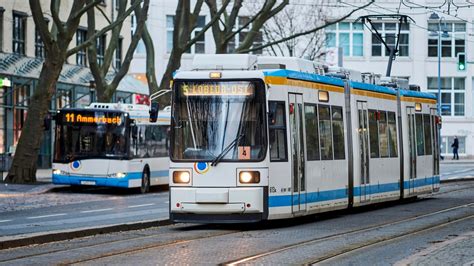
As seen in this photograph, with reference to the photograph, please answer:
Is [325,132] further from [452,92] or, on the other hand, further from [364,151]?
[452,92]

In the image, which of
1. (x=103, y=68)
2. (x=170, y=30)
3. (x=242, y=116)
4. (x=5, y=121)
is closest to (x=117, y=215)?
(x=242, y=116)

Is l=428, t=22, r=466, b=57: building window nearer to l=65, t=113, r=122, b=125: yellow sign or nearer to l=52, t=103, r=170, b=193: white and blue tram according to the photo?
l=52, t=103, r=170, b=193: white and blue tram

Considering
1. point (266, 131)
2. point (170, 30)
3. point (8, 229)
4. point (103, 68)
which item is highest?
point (170, 30)

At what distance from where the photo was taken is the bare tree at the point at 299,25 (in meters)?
Result: 77.8

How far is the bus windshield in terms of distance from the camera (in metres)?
42.0

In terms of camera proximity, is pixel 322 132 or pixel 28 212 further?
pixel 28 212

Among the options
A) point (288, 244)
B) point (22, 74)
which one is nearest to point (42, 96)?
point (22, 74)

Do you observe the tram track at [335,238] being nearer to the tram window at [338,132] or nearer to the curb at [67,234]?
the tram window at [338,132]

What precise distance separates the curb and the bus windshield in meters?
16.9

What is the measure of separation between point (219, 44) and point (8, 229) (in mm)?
27492

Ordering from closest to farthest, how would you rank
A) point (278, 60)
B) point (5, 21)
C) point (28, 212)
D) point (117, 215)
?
point (278, 60)
point (117, 215)
point (28, 212)
point (5, 21)

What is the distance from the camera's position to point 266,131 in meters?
23.4

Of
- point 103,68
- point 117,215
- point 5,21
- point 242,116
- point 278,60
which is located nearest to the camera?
point 242,116

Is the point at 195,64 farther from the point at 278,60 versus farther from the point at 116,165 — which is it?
the point at 116,165
